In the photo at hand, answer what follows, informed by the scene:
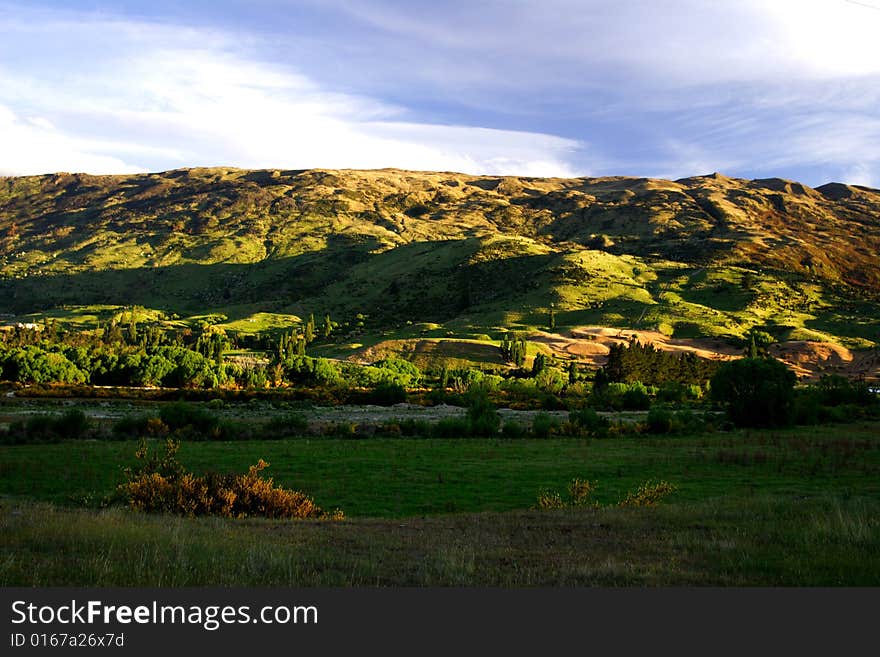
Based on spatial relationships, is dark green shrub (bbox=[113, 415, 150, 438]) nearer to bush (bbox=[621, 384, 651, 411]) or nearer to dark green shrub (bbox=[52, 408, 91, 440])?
dark green shrub (bbox=[52, 408, 91, 440])

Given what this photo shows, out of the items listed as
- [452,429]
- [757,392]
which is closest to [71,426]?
[452,429]

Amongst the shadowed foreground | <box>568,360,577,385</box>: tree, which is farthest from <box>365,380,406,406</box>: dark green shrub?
the shadowed foreground

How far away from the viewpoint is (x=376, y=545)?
10812 mm

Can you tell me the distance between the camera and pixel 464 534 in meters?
12.3

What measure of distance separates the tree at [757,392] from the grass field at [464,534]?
2339cm

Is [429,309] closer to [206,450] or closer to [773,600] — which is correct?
[206,450]

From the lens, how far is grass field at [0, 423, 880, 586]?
815cm

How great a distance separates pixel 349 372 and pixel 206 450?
69.3 m

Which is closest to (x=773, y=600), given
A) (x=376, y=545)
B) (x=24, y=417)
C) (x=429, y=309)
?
(x=376, y=545)

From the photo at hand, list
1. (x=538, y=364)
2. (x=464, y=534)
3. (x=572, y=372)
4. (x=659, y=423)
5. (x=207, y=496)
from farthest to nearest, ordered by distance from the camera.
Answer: (x=572, y=372), (x=538, y=364), (x=659, y=423), (x=207, y=496), (x=464, y=534)

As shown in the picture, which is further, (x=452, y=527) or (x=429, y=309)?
(x=429, y=309)

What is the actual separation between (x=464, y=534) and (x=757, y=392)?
44.9 m

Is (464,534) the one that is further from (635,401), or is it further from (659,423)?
(635,401)

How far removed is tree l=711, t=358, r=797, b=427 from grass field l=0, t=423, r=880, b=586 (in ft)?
76.7
